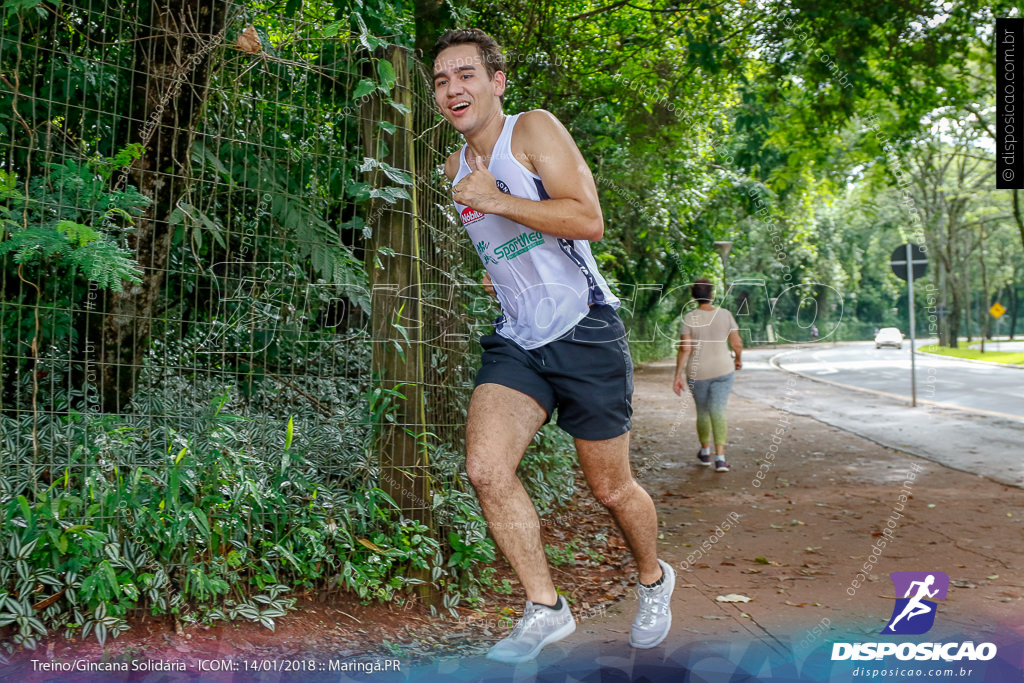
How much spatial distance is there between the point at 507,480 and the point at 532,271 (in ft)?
2.55

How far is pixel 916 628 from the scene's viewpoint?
3.79 metres

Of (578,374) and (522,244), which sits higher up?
(522,244)

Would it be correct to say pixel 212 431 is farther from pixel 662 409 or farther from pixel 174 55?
pixel 662 409

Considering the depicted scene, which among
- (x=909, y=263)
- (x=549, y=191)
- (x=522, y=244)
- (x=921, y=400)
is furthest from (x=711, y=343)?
(x=921, y=400)

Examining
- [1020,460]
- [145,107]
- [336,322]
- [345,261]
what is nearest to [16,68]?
[145,107]

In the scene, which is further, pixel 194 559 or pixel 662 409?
pixel 662 409

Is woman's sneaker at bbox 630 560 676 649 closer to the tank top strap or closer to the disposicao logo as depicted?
the disposicao logo

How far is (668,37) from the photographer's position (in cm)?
760

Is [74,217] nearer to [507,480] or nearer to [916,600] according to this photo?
[507,480]

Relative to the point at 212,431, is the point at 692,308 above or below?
above

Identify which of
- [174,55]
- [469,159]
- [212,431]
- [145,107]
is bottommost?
[212,431]

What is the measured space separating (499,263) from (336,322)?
1.53 metres

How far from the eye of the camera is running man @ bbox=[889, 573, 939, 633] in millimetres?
3938

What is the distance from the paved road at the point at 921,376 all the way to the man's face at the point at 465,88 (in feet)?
39.8
